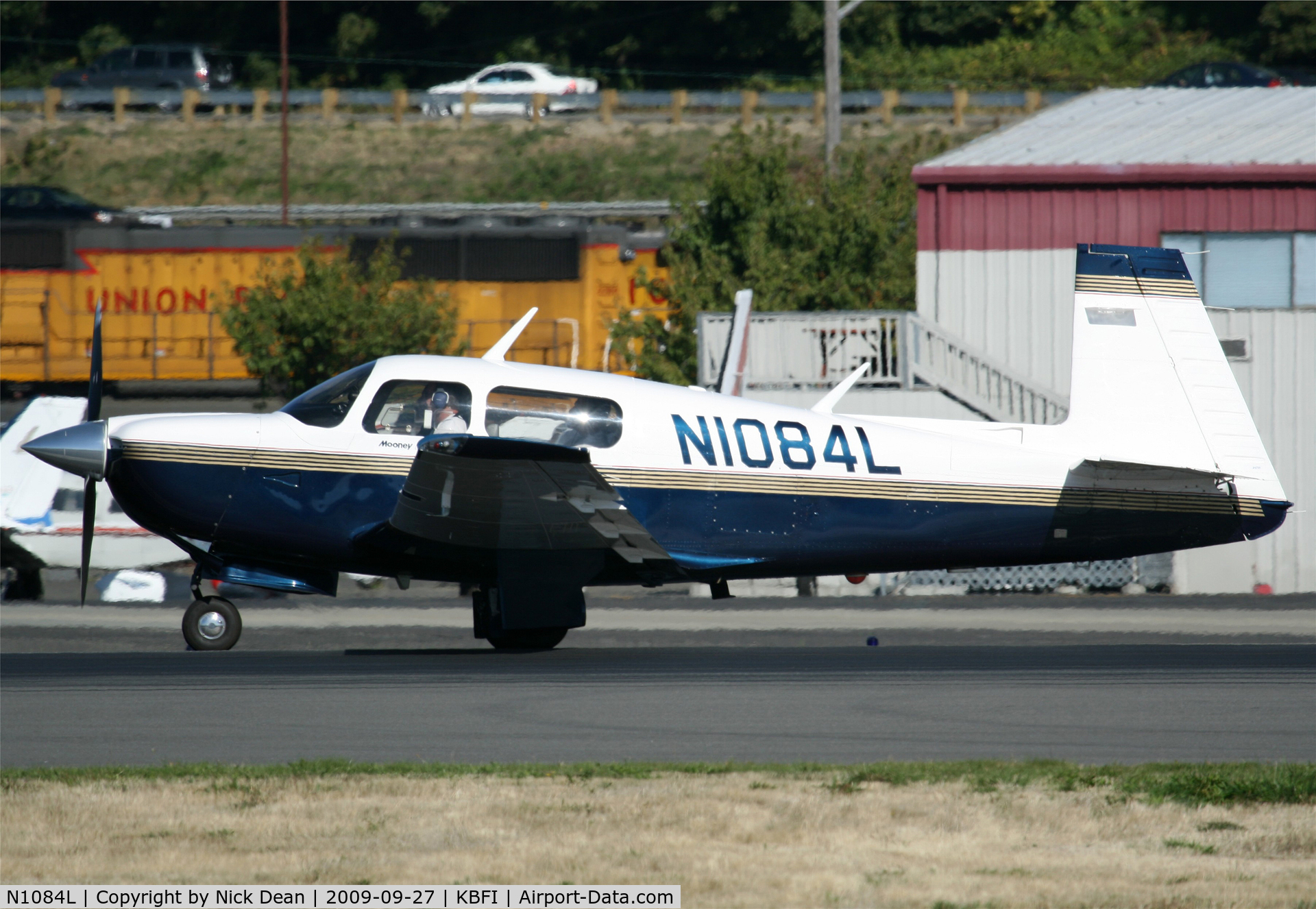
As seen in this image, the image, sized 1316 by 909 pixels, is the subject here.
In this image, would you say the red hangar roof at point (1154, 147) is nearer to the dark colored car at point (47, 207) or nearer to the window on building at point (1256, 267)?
the window on building at point (1256, 267)

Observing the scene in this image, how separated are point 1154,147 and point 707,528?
12050 millimetres

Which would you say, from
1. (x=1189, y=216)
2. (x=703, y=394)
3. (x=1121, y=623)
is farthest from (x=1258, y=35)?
(x=703, y=394)

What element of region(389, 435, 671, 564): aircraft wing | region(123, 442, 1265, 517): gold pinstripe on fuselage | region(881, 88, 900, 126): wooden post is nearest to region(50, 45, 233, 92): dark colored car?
region(881, 88, 900, 126): wooden post

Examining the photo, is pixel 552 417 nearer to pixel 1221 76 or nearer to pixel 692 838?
pixel 692 838

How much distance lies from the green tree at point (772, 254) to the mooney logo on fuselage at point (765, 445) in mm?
12227

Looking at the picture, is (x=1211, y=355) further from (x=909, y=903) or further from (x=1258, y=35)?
(x=1258, y=35)

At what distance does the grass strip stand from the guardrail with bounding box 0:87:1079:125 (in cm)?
4713

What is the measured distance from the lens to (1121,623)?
14328 millimetres

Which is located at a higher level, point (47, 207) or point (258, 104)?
point (258, 104)

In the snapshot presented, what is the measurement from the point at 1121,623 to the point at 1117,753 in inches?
277

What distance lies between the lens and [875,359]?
61.7 feet

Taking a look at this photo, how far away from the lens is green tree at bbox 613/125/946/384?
2412 centimetres

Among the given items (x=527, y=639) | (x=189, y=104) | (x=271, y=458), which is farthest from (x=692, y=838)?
(x=189, y=104)

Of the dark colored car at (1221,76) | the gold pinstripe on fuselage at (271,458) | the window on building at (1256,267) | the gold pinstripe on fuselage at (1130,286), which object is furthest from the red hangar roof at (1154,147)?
the dark colored car at (1221,76)
